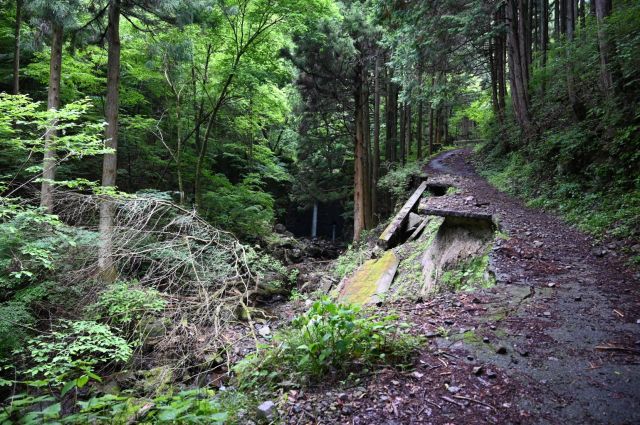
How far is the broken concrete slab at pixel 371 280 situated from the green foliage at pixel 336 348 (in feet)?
9.29

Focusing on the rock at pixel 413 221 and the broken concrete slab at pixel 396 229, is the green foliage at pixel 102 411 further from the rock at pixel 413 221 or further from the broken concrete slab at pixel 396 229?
the rock at pixel 413 221

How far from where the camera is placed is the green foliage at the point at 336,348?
9.53 ft

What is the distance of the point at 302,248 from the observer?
18.3 metres

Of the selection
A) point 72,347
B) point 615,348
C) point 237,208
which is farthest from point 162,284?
point 237,208

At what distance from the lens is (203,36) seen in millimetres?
11250

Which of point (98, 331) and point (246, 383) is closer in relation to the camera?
point (246, 383)

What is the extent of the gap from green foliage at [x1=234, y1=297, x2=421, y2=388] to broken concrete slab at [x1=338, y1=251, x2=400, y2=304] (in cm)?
283

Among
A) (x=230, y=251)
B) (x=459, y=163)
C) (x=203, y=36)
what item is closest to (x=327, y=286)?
(x=230, y=251)

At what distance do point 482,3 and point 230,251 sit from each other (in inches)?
400

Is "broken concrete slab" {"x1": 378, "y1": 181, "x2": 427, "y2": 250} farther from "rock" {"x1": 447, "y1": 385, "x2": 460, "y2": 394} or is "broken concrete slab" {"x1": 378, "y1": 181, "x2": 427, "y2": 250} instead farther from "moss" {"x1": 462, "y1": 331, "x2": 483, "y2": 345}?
"rock" {"x1": 447, "y1": 385, "x2": 460, "y2": 394}

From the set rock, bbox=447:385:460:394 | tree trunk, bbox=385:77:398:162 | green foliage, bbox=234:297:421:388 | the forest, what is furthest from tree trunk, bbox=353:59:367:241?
rock, bbox=447:385:460:394

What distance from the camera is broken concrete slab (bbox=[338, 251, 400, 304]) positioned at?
6.64m

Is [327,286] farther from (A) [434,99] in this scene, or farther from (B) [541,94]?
(B) [541,94]

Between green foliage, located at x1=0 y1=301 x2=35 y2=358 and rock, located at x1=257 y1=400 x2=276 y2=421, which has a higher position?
rock, located at x1=257 y1=400 x2=276 y2=421
